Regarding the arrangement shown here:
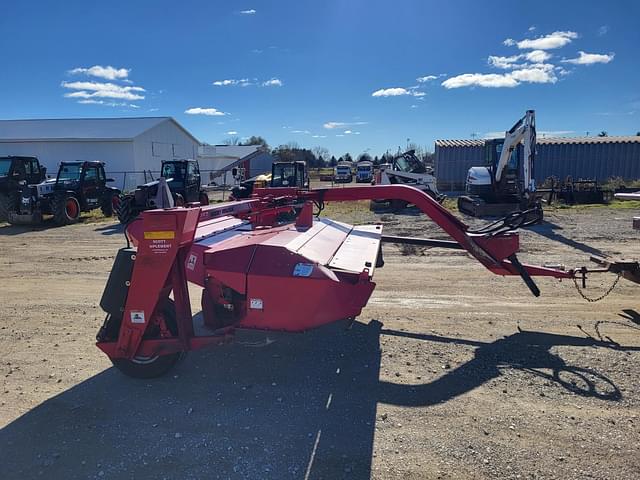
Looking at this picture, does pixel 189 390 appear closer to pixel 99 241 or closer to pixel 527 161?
pixel 99 241

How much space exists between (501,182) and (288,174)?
7971 millimetres

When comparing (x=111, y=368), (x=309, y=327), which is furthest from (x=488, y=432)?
(x=111, y=368)

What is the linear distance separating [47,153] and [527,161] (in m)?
31.4

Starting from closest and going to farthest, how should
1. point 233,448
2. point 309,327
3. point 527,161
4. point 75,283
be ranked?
point 233,448, point 309,327, point 75,283, point 527,161

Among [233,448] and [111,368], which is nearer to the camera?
[233,448]

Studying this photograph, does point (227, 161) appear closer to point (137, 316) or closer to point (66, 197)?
point (66, 197)

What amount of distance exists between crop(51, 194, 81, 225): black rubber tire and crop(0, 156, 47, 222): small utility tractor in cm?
131

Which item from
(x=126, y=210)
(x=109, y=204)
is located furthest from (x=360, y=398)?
(x=109, y=204)

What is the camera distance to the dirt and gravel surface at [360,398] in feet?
9.15

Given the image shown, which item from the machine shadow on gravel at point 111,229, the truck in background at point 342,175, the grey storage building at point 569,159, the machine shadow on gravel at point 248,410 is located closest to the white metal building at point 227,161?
the truck in background at point 342,175

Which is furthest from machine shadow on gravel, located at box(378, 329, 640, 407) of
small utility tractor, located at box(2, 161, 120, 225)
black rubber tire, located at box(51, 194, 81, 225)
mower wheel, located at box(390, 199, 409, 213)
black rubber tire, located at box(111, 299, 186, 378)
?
small utility tractor, located at box(2, 161, 120, 225)

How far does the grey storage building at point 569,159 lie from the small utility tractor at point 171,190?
18.0 metres

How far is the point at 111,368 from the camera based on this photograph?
4.07m

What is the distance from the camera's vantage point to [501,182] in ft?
52.0
